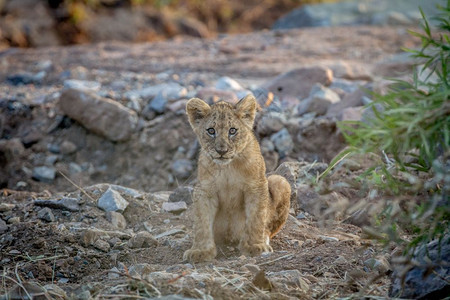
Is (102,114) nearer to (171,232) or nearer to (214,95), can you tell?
(214,95)

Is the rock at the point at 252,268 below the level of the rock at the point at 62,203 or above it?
above

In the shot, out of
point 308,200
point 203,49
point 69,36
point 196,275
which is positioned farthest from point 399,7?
point 196,275

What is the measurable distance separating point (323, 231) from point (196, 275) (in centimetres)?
251

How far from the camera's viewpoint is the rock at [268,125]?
1072 cm

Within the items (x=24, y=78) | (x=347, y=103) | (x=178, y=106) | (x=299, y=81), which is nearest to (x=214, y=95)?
(x=178, y=106)

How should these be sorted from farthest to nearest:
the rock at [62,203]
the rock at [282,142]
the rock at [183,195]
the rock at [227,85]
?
the rock at [227,85]
the rock at [282,142]
the rock at [183,195]
the rock at [62,203]

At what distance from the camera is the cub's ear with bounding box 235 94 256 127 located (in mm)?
6625

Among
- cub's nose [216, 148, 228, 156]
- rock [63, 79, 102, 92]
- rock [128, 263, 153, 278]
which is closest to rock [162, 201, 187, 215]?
cub's nose [216, 148, 228, 156]

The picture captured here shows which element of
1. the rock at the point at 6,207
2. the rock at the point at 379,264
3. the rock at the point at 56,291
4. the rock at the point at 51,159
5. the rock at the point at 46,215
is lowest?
the rock at the point at 51,159

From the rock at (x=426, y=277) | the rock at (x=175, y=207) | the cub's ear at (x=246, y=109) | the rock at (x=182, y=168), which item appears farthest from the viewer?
the rock at (x=182, y=168)

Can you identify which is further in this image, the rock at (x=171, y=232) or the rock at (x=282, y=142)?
the rock at (x=282, y=142)

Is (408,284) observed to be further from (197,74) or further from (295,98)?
(197,74)

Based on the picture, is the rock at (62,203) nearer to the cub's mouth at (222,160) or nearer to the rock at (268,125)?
the cub's mouth at (222,160)

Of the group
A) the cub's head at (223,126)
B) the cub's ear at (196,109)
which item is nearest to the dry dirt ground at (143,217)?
the cub's head at (223,126)
